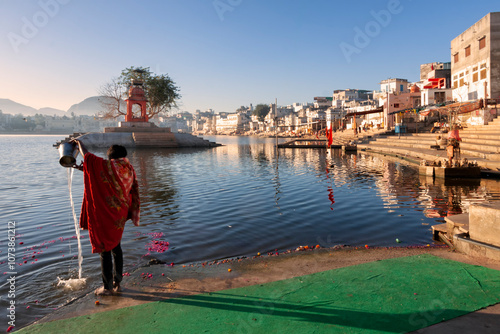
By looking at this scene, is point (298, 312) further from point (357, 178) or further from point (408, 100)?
point (408, 100)

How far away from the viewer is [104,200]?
4.20 meters

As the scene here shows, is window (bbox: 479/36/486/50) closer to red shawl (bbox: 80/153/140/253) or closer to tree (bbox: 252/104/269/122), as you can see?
red shawl (bbox: 80/153/140/253)

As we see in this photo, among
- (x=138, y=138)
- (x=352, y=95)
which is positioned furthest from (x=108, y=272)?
(x=352, y=95)

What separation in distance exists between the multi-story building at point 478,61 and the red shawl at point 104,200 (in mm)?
34757

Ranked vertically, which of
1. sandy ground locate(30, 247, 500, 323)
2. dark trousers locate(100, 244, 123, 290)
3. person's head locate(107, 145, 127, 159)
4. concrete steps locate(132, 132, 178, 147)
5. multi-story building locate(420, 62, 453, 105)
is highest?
multi-story building locate(420, 62, 453, 105)

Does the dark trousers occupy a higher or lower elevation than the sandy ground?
higher

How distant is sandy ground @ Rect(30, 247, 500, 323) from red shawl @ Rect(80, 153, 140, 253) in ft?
2.13

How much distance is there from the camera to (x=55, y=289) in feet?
15.7

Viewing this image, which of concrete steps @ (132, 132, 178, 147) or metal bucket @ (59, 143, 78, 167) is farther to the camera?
concrete steps @ (132, 132, 178, 147)

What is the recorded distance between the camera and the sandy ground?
404 centimetres

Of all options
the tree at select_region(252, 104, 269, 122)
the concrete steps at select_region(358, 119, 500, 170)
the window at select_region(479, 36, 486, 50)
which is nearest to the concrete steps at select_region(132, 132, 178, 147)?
the concrete steps at select_region(358, 119, 500, 170)

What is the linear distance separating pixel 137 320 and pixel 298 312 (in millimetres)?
1645

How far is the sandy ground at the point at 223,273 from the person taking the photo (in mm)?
4043

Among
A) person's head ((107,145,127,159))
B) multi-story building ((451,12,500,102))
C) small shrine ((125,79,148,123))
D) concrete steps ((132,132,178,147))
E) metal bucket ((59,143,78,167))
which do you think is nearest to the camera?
metal bucket ((59,143,78,167))
